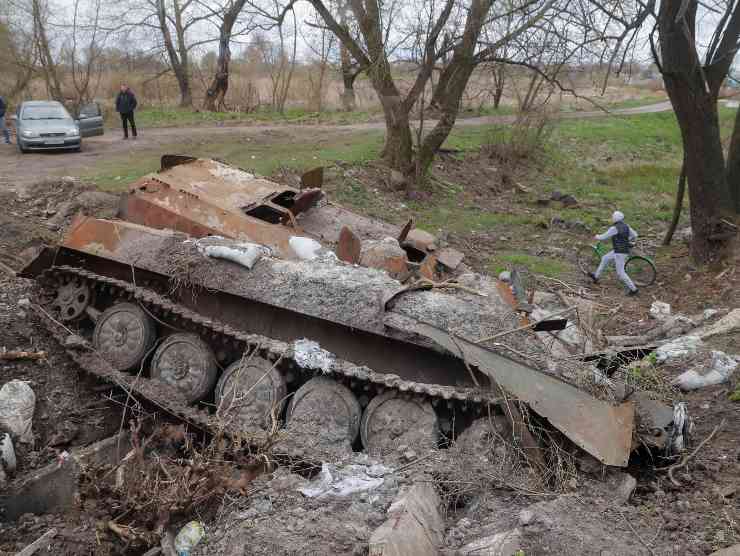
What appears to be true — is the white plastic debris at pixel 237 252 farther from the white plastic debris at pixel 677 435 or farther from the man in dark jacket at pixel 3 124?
the man in dark jacket at pixel 3 124

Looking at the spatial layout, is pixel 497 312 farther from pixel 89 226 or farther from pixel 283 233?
pixel 89 226

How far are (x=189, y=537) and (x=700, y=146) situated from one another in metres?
9.91

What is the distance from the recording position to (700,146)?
1068cm

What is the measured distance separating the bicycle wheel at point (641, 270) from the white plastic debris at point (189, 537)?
8862mm

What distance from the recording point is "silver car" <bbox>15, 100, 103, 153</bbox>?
49.8 ft

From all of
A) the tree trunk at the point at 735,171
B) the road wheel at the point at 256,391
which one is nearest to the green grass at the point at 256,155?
the road wheel at the point at 256,391

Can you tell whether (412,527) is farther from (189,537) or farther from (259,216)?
(259,216)

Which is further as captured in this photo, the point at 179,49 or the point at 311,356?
the point at 179,49

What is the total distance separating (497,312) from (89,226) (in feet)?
13.6

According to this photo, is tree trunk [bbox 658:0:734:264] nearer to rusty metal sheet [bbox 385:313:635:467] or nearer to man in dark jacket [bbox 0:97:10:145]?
rusty metal sheet [bbox 385:313:635:467]

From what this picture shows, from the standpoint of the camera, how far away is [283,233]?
684 centimetres

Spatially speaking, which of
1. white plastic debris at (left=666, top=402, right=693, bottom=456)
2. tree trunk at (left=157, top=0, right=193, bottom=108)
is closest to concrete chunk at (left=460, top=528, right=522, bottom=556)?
white plastic debris at (left=666, top=402, right=693, bottom=456)

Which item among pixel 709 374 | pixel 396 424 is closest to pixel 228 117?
pixel 396 424

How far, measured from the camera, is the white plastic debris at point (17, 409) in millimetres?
5477
